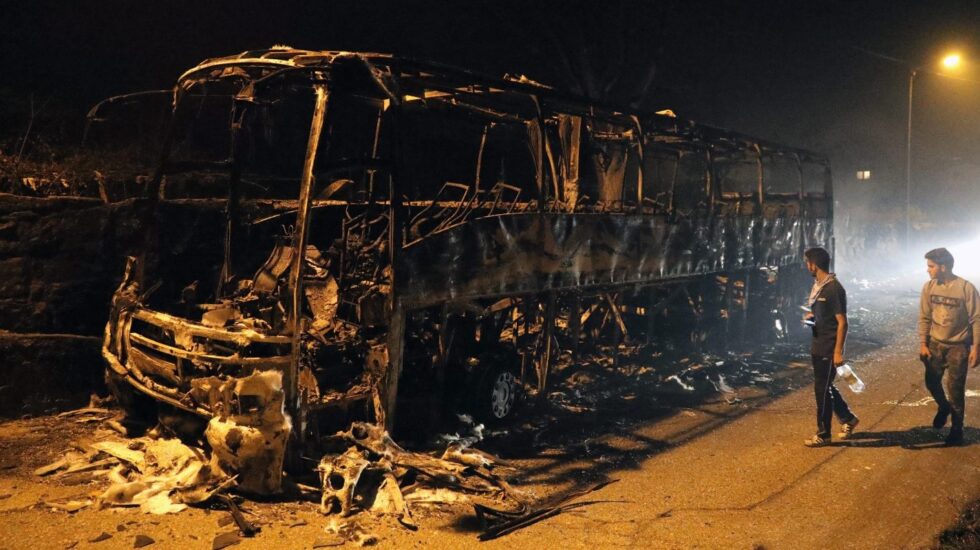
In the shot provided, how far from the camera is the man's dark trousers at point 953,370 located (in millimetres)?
6469

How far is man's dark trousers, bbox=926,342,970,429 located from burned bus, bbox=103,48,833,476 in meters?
3.53

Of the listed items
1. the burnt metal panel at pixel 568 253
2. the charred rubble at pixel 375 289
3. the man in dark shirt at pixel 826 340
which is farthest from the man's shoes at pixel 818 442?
the burnt metal panel at pixel 568 253

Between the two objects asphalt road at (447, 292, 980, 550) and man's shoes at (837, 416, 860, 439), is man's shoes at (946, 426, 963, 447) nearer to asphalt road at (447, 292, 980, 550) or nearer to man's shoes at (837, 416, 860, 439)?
asphalt road at (447, 292, 980, 550)

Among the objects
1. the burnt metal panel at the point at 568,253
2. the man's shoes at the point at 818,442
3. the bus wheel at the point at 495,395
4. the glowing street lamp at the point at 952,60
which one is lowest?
the man's shoes at the point at 818,442

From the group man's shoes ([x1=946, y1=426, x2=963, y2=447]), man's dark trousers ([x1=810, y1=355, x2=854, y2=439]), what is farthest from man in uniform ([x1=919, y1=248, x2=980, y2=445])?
man's dark trousers ([x1=810, y1=355, x2=854, y2=439])

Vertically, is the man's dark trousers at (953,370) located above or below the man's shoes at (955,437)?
above

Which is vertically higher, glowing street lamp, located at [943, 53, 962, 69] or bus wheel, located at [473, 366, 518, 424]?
glowing street lamp, located at [943, 53, 962, 69]

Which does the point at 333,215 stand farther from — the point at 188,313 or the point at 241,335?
the point at 241,335

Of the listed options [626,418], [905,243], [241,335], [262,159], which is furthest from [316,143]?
[905,243]

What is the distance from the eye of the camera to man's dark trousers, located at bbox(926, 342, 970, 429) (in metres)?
6.47

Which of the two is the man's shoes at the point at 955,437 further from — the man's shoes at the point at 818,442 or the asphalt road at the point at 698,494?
the man's shoes at the point at 818,442

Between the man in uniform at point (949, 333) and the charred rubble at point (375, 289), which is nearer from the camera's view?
the charred rubble at point (375, 289)

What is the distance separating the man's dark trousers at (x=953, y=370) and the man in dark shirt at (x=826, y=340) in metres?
0.97

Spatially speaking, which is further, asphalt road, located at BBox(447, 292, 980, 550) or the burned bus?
the burned bus
